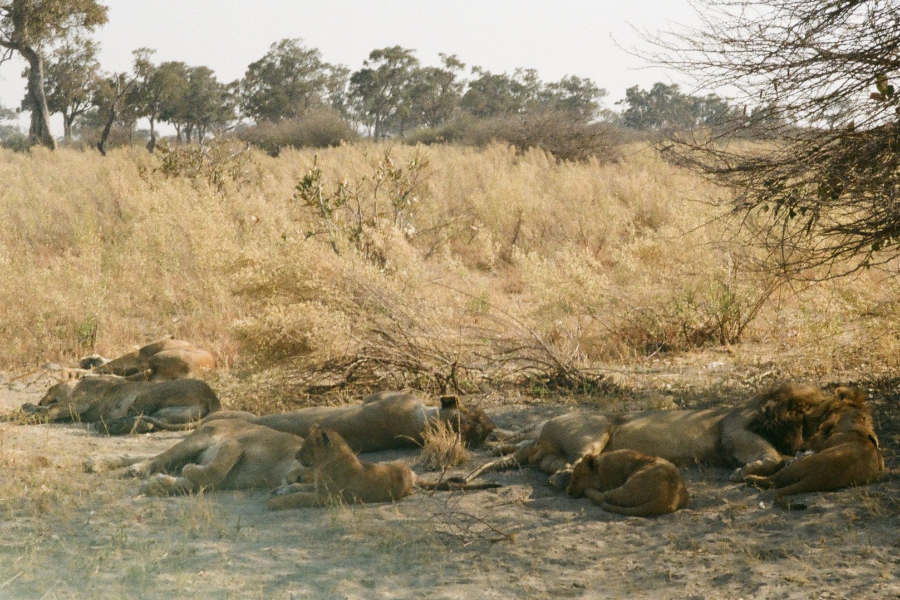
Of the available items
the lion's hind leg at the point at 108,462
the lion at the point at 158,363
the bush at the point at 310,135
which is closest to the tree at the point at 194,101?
the bush at the point at 310,135

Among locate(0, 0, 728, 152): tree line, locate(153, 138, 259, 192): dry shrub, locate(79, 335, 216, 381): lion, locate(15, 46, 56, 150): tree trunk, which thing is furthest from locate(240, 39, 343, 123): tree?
locate(79, 335, 216, 381): lion

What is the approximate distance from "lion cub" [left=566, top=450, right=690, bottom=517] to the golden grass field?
9 centimetres

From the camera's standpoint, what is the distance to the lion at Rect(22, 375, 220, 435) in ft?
24.4

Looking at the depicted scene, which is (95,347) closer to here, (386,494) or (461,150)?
(386,494)

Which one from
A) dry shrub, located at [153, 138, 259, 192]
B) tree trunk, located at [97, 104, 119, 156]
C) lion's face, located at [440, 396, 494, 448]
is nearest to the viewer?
lion's face, located at [440, 396, 494, 448]

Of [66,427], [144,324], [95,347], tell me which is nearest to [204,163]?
[144,324]

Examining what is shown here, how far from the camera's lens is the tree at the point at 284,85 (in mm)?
42594

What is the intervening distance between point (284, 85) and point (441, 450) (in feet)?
130

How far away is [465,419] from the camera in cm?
650

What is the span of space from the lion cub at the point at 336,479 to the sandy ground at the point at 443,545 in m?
0.10

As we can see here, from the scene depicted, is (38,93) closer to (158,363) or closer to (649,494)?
(158,363)

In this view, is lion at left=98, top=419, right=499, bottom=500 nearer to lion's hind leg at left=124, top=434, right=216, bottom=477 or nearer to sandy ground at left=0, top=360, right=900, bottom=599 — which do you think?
lion's hind leg at left=124, top=434, right=216, bottom=477

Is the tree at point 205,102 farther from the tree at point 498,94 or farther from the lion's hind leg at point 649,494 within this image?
the lion's hind leg at point 649,494

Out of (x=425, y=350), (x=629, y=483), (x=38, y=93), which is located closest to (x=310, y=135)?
(x=38, y=93)
